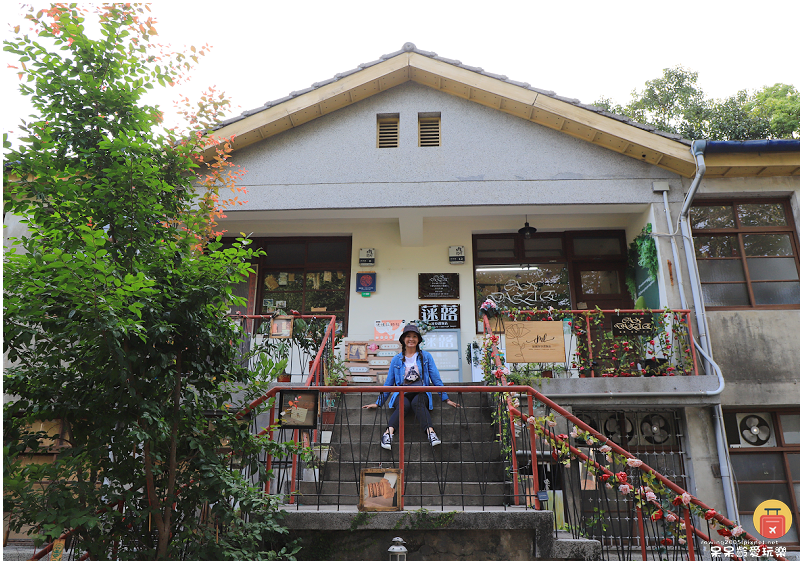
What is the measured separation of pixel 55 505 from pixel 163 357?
3.68 ft

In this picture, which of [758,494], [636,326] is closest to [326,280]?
[636,326]

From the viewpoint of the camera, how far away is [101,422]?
361 cm

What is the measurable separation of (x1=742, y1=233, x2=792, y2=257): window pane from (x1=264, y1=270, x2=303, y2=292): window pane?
784 cm

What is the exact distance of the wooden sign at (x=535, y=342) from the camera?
7664mm

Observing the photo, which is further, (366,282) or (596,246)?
(596,246)

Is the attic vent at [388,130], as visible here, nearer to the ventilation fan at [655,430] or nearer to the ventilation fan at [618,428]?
the ventilation fan at [618,428]

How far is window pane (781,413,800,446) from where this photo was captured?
8062 mm

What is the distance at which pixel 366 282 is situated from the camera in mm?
10000

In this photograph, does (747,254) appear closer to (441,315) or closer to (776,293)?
(776,293)

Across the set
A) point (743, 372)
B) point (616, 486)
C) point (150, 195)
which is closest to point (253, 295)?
point (150, 195)

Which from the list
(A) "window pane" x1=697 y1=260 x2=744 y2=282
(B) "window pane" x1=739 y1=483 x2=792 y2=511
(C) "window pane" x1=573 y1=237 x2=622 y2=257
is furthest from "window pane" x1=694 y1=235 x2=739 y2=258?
(B) "window pane" x1=739 y1=483 x2=792 y2=511

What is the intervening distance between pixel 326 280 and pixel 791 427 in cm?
797

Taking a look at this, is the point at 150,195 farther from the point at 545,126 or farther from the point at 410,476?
the point at 545,126

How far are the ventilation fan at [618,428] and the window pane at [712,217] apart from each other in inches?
136
